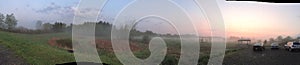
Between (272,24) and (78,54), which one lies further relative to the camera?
(272,24)

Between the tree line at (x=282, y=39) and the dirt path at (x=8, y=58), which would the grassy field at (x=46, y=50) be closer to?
the dirt path at (x=8, y=58)

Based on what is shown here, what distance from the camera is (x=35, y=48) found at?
4266 millimetres

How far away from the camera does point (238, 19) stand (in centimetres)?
434

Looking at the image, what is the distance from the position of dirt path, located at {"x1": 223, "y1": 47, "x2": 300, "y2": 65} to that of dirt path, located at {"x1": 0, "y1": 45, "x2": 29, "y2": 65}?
2287mm

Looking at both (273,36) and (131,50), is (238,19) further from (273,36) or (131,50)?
(131,50)

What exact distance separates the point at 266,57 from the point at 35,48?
2561 millimetres

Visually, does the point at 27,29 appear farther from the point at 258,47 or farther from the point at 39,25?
the point at 258,47

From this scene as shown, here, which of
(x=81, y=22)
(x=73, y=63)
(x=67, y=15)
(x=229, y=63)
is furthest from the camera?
(x=229, y=63)

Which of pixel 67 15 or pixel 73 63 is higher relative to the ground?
pixel 67 15

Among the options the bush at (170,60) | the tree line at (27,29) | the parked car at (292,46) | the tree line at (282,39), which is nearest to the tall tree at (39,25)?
the tree line at (27,29)

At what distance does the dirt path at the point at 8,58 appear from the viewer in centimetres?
430

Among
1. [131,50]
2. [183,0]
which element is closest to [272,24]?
[183,0]

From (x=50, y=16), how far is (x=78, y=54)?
0.48 meters

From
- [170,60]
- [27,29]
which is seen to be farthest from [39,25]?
[170,60]
